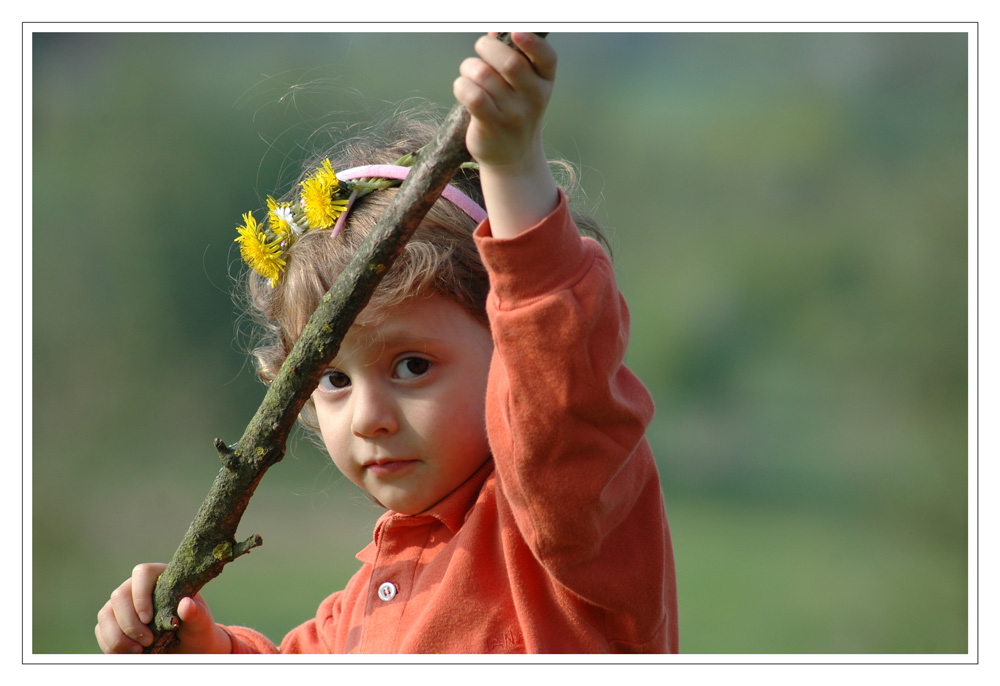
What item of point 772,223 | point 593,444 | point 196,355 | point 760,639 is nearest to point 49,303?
point 196,355

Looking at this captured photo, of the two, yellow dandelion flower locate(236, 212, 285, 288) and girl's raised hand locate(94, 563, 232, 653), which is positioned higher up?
yellow dandelion flower locate(236, 212, 285, 288)

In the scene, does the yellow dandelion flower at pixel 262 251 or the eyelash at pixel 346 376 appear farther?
the yellow dandelion flower at pixel 262 251

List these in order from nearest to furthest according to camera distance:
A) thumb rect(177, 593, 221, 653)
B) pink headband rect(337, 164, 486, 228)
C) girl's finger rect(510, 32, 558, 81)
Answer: girl's finger rect(510, 32, 558, 81), thumb rect(177, 593, 221, 653), pink headband rect(337, 164, 486, 228)

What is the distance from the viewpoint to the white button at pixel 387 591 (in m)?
1.01

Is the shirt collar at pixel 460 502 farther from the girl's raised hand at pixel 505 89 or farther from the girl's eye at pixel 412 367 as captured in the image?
the girl's raised hand at pixel 505 89

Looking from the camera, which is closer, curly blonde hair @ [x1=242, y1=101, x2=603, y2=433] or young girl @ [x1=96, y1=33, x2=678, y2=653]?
young girl @ [x1=96, y1=33, x2=678, y2=653]

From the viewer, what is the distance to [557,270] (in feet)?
2.45

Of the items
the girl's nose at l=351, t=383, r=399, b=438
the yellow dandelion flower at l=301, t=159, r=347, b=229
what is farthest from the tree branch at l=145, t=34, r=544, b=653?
the yellow dandelion flower at l=301, t=159, r=347, b=229

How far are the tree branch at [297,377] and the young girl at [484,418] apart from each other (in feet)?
0.10

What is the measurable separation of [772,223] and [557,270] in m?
9.59

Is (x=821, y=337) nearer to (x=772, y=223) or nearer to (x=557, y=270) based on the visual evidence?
(x=772, y=223)

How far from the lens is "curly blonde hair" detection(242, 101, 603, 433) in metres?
0.98

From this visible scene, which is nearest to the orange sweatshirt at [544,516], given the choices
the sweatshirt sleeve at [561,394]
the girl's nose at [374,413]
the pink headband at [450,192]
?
the sweatshirt sleeve at [561,394]

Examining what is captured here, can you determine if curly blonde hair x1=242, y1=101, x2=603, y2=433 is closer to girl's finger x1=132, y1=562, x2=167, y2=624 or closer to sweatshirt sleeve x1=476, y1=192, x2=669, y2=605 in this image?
sweatshirt sleeve x1=476, y1=192, x2=669, y2=605
